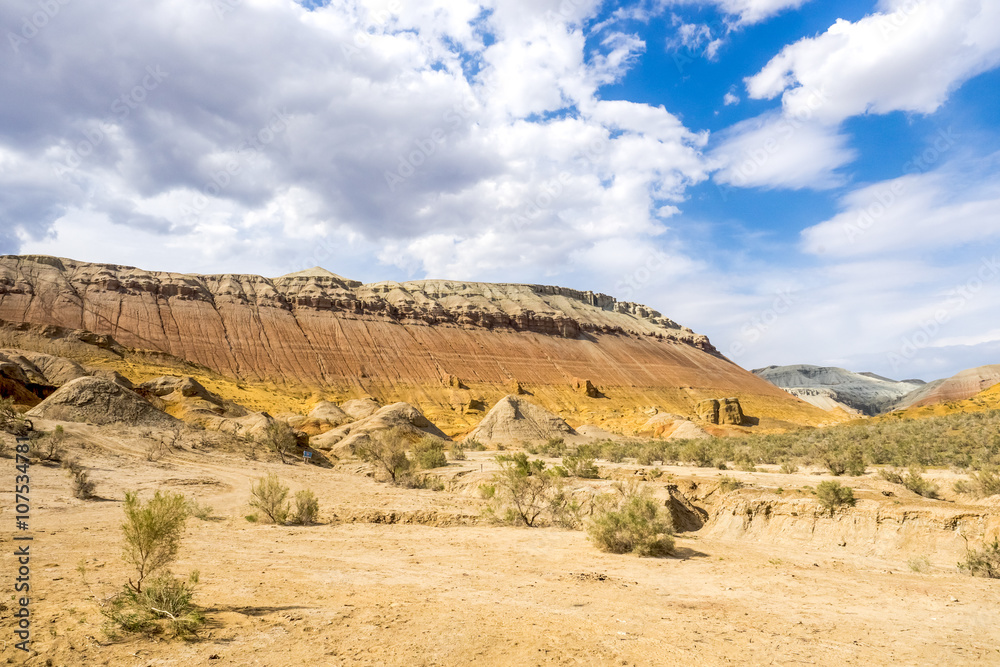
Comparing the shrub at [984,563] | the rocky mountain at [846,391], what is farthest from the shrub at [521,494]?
the rocky mountain at [846,391]

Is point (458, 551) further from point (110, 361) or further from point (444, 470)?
point (110, 361)

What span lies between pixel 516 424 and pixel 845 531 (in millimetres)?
26164

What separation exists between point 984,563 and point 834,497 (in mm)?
3846

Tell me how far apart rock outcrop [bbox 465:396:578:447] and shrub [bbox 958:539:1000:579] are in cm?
2684

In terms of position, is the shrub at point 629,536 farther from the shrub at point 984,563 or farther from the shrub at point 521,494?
the shrub at point 984,563

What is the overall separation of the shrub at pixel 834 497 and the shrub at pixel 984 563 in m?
3.23

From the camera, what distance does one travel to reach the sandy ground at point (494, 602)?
5137 mm

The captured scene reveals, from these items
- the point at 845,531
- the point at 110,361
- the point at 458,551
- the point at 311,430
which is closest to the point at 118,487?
the point at 458,551

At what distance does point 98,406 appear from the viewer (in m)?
23.5

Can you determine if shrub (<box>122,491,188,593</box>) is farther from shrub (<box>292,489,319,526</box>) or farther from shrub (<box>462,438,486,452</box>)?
shrub (<box>462,438,486,452</box>)

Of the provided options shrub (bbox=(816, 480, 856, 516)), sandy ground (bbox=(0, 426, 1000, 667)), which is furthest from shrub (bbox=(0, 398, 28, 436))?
shrub (bbox=(816, 480, 856, 516))

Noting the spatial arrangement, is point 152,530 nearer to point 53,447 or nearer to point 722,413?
point 53,447

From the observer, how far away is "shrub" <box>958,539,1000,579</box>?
8.41 metres

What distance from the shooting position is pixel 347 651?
510 cm
